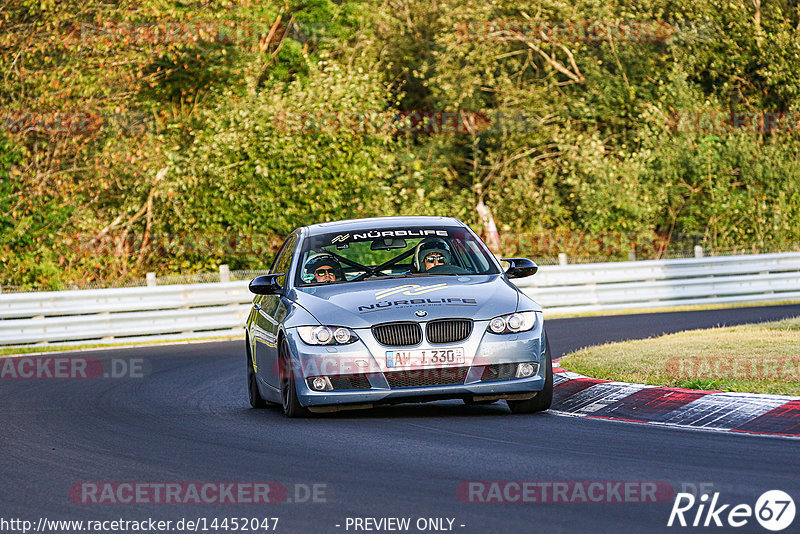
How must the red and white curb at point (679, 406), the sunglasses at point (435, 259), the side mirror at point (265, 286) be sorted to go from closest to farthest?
the red and white curb at point (679, 406)
the side mirror at point (265, 286)
the sunglasses at point (435, 259)

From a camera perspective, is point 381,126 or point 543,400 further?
point 381,126

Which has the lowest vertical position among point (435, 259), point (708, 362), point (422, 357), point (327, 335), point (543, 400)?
point (708, 362)

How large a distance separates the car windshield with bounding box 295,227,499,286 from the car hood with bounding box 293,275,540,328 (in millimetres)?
347

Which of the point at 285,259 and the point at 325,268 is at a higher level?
the point at 325,268

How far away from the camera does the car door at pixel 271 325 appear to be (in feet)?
34.5

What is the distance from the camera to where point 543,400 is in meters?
9.97

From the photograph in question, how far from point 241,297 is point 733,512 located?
58.8 feet

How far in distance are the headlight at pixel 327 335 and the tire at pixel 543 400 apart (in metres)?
1.45

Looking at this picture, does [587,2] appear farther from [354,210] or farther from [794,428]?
[794,428]

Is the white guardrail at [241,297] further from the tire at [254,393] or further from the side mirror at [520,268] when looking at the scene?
the side mirror at [520,268]

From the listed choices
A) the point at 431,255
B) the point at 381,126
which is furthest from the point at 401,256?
the point at 381,126

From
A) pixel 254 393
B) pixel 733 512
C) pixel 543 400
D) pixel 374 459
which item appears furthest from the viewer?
pixel 254 393

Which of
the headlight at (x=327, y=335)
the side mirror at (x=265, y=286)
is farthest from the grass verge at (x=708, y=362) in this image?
the side mirror at (x=265, y=286)

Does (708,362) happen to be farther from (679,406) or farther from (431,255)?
(431,255)
